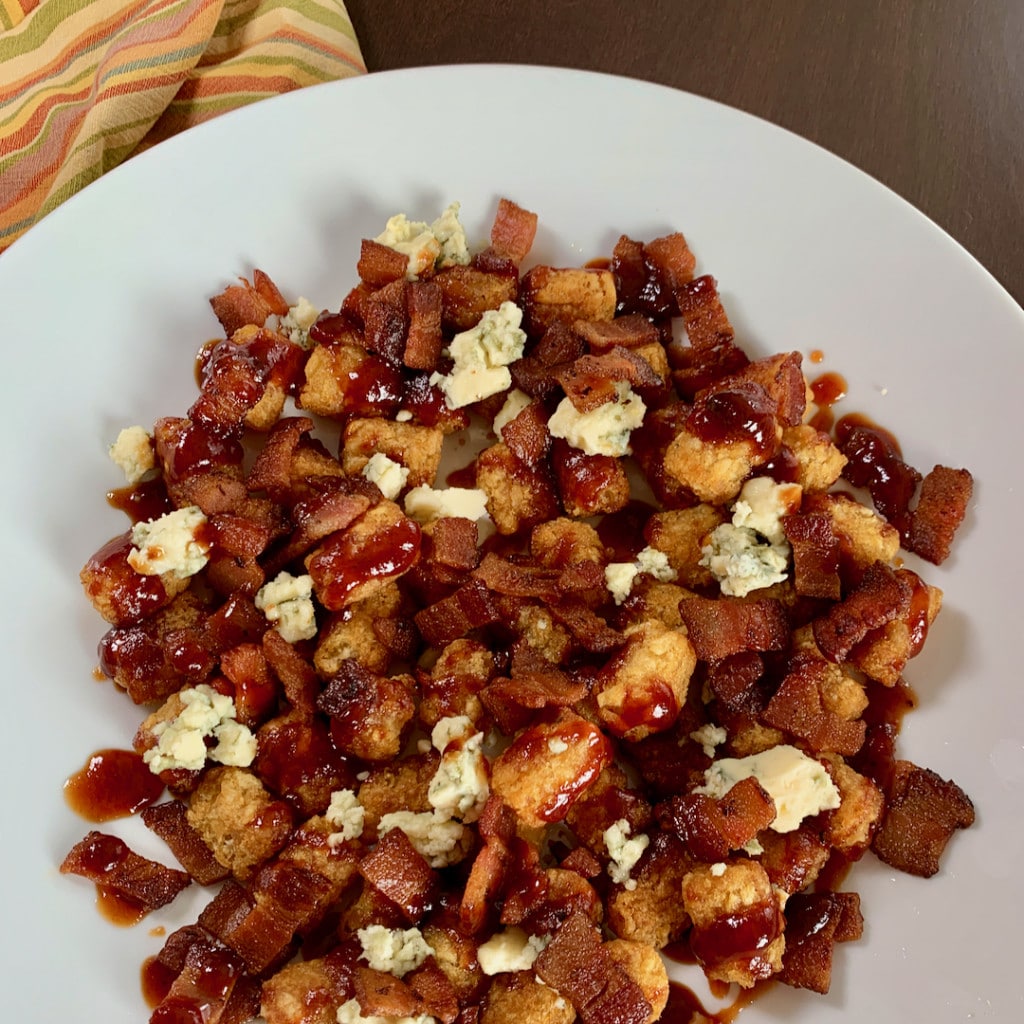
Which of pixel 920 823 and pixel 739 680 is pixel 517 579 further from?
pixel 920 823

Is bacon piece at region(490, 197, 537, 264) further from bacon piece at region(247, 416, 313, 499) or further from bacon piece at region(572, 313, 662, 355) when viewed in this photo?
bacon piece at region(247, 416, 313, 499)

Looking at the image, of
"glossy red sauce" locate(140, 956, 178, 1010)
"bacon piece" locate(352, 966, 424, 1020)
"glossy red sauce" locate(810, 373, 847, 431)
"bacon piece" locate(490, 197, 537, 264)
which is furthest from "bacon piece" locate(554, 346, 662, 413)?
"glossy red sauce" locate(140, 956, 178, 1010)

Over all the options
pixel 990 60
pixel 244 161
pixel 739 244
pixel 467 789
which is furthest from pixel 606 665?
pixel 990 60

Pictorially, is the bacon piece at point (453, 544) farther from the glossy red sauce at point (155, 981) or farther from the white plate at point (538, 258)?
the glossy red sauce at point (155, 981)

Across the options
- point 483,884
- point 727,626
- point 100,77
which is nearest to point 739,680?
point 727,626

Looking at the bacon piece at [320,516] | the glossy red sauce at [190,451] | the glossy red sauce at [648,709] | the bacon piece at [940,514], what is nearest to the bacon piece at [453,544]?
the bacon piece at [320,516]

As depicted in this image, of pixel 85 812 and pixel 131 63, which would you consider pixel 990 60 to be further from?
pixel 85 812
